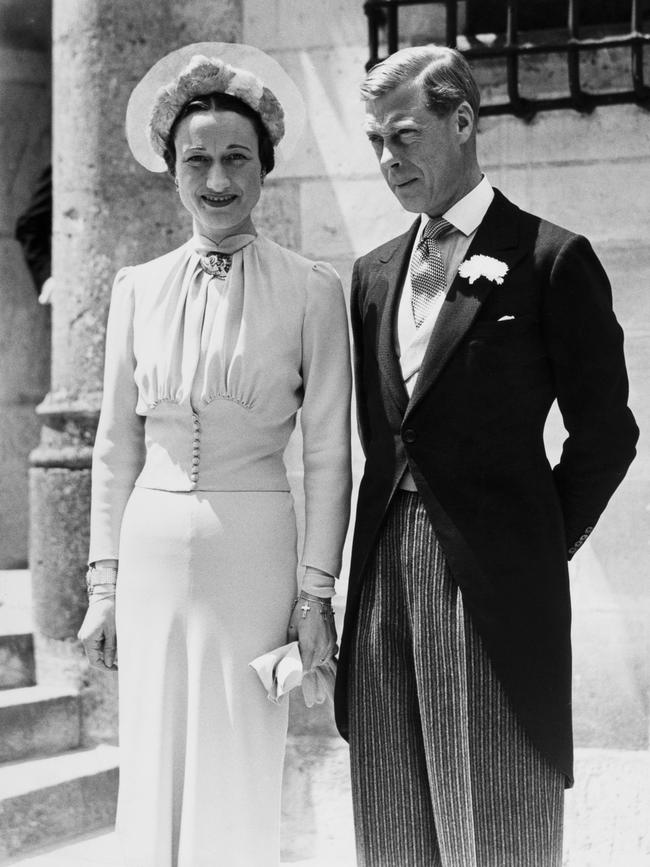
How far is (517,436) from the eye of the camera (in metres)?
2.62

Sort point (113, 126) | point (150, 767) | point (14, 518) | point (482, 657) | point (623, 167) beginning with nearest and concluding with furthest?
point (482, 657) < point (150, 767) < point (623, 167) < point (113, 126) < point (14, 518)

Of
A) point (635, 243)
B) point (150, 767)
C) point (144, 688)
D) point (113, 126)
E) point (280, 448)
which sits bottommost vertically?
point (150, 767)

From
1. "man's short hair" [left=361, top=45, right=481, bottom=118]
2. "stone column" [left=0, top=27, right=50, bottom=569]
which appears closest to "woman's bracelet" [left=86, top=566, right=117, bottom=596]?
"man's short hair" [left=361, top=45, right=481, bottom=118]

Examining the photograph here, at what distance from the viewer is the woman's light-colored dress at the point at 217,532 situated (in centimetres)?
277

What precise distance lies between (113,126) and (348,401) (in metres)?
2.35

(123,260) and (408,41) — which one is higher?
(408,41)

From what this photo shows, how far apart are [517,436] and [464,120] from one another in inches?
26.7

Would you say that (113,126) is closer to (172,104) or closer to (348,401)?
(172,104)

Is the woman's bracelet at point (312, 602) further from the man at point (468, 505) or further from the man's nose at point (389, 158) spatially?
the man's nose at point (389, 158)

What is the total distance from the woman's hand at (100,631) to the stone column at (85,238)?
190cm

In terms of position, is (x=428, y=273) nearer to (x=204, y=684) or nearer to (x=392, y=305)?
(x=392, y=305)

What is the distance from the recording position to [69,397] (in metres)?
4.90

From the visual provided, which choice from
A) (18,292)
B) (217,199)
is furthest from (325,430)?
(18,292)

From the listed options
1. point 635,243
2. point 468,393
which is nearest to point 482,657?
point 468,393
